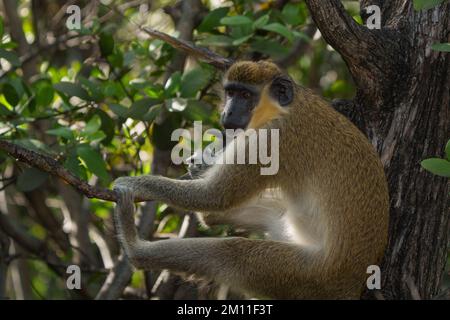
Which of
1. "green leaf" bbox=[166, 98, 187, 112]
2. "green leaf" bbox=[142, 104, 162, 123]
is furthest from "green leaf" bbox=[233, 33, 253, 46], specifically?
"green leaf" bbox=[142, 104, 162, 123]

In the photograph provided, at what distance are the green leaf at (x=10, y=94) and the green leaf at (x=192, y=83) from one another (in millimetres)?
1321

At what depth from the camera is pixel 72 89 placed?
6289 millimetres

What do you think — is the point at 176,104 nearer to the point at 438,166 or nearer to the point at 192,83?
the point at 192,83

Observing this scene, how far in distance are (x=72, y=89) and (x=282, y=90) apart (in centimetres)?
168

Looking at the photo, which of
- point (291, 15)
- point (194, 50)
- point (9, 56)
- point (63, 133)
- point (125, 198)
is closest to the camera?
point (125, 198)

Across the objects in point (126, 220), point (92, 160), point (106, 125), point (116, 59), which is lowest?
point (126, 220)

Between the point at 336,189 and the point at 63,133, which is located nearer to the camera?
the point at 336,189

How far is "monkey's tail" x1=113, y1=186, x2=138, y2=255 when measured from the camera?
548 cm

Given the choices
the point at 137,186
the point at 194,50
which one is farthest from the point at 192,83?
the point at 137,186

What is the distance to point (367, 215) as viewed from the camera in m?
5.21

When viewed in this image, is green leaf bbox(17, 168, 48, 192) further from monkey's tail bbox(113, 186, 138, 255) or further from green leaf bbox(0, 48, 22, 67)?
monkey's tail bbox(113, 186, 138, 255)

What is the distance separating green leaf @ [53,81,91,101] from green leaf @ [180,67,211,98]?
770 millimetres

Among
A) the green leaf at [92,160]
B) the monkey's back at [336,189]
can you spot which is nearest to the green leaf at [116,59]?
the green leaf at [92,160]

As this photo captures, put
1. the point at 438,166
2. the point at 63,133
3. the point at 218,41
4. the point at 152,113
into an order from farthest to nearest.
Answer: the point at 218,41, the point at 152,113, the point at 63,133, the point at 438,166
